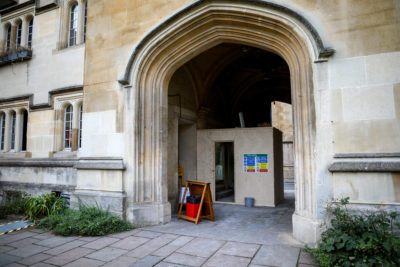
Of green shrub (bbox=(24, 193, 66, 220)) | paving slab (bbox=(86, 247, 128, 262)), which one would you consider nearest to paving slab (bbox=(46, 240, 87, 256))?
paving slab (bbox=(86, 247, 128, 262))

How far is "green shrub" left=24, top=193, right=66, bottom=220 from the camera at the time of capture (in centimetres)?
580

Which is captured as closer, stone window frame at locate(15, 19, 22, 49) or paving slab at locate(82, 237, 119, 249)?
paving slab at locate(82, 237, 119, 249)

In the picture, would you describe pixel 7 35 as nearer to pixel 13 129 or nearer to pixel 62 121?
pixel 13 129

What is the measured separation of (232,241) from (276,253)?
0.81 meters

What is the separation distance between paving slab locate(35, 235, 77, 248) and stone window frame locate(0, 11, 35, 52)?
A: 6400 millimetres

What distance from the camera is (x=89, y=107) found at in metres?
6.06

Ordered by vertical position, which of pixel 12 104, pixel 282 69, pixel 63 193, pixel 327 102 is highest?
pixel 282 69

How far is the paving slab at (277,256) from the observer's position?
11.3 feet

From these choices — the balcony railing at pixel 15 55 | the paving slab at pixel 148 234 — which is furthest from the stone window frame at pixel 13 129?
the paving slab at pixel 148 234

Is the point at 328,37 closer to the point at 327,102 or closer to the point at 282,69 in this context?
the point at 327,102

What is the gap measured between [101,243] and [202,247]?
1.66 metres

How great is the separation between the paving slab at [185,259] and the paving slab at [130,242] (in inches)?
31.0

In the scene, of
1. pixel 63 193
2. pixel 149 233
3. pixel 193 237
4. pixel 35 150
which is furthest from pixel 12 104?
pixel 193 237

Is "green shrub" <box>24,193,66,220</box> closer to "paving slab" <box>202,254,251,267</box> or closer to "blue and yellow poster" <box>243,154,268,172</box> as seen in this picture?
"paving slab" <box>202,254,251,267</box>
